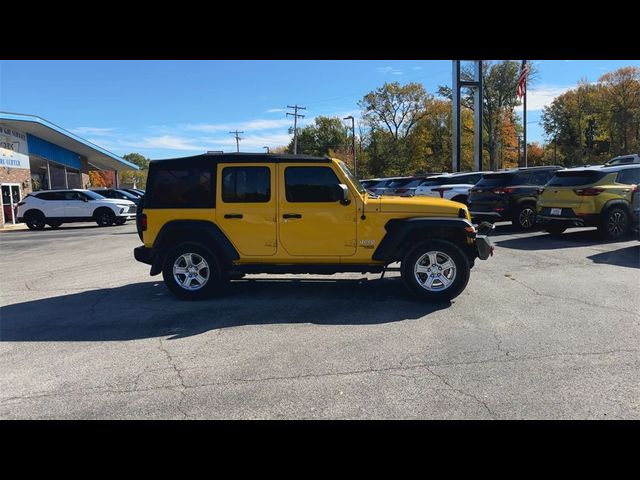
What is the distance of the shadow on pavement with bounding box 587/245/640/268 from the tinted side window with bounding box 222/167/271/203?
6.43 meters

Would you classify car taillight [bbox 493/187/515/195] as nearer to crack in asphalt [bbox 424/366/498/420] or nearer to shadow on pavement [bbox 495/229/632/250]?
shadow on pavement [bbox 495/229/632/250]

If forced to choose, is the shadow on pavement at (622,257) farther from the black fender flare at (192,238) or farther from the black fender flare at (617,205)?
the black fender flare at (192,238)

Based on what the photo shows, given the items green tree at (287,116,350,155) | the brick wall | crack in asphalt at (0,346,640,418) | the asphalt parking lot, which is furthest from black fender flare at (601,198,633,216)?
green tree at (287,116,350,155)

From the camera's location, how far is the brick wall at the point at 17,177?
80.7 feet

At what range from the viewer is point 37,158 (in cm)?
3077

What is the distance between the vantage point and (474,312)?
5520 mm

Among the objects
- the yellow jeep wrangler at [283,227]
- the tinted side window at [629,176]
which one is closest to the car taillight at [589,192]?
the tinted side window at [629,176]

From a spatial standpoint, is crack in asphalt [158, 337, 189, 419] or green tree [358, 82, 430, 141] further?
green tree [358, 82, 430, 141]

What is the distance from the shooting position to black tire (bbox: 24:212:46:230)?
21.7m

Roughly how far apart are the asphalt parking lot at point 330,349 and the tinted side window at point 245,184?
4.75 feet

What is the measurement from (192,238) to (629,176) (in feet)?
34.0

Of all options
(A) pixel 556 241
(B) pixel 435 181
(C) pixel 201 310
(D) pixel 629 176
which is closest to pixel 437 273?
(C) pixel 201 310
